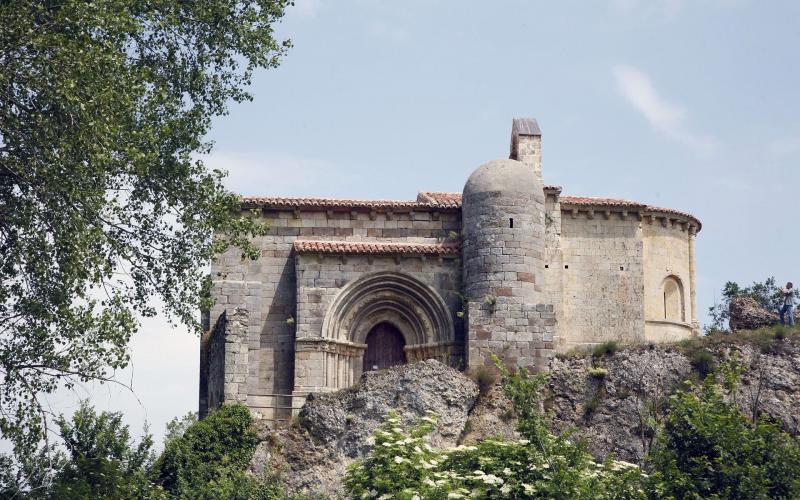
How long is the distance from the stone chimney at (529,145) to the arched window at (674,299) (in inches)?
207

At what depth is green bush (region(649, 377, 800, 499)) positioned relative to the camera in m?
21.5

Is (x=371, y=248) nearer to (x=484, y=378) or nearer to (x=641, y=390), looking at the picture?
(x=484, y=378)

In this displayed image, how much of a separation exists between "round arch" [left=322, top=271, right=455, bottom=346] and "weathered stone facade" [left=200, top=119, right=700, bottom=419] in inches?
1.0

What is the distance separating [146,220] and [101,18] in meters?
4.45

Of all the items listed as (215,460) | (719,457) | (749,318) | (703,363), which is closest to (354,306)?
(215,460)

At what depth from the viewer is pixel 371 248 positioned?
33.1 meters

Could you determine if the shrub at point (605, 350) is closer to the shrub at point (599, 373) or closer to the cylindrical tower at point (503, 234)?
the shrub at point (599, 373)

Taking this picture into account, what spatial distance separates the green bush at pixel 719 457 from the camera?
21.5 metres

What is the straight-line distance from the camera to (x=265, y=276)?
33.2 metres

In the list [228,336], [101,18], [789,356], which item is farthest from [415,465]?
[789,356]

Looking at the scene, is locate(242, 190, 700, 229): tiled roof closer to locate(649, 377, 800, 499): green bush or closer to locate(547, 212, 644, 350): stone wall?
locate(547, 212, 644, 350): stone wall

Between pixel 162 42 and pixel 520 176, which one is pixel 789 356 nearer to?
pixel 520 176

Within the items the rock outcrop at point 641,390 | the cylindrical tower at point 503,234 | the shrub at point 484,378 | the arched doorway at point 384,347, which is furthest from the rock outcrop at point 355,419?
the cylindrical tower at point 503,234

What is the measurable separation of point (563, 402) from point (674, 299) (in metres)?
8.26
